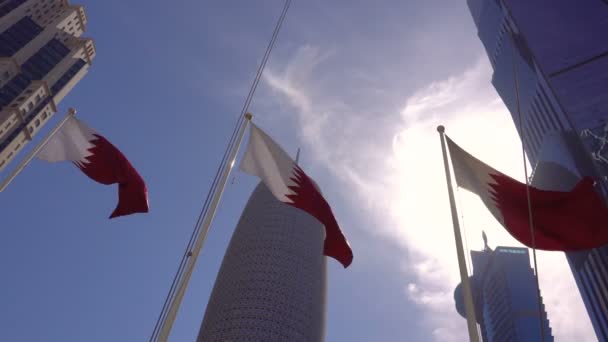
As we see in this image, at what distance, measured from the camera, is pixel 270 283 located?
448 feet

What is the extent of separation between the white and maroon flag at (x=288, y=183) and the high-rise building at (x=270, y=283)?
12175cm

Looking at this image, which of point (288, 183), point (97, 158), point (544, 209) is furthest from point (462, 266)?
point (97, 158)

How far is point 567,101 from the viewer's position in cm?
10600

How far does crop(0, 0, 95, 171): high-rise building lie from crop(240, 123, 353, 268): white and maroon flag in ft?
266

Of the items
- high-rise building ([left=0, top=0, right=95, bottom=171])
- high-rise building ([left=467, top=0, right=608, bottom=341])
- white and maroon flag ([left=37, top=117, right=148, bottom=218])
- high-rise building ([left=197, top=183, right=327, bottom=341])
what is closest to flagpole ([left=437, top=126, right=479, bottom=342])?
white and maroon flag ([left=37, top=117, right=148, bottom=218])

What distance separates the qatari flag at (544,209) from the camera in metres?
11.9

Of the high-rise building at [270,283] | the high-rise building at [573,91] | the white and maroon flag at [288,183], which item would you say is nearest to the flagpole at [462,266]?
the white and maroon flag at [288,183]

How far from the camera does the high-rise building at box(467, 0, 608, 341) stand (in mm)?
96812

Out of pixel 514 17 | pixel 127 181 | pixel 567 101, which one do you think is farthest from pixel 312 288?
pixel 127 181

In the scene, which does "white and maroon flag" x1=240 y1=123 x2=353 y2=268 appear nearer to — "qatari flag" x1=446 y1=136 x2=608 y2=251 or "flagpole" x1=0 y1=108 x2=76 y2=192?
"qatari flag" x1=446 y1=136 x2=608 y2=251

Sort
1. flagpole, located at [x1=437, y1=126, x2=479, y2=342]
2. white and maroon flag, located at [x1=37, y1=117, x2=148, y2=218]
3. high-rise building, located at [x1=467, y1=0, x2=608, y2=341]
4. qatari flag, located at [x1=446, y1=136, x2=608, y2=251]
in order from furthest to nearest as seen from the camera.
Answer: high-rise building, located at [x1=467, y1=0, x2=608, y2=341], white and maroon flag, located at [x1=37, y1=117, x2=148, y2=218], qatari flag, located at [x1=446, y1=136, x2=608, y2=251], flagpole, located at [x1=437, y1=126, x2=479, y2=342]

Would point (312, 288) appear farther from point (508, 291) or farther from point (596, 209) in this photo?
point (596, 209)

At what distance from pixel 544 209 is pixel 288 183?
7.61 m

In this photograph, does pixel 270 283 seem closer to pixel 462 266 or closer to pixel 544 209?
pixel 544 209
